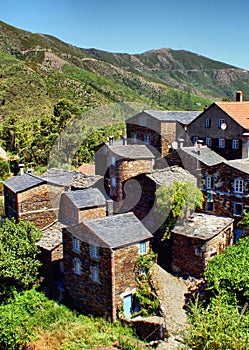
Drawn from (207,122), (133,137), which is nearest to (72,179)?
(133,137)

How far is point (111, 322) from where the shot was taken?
2208 centimetres

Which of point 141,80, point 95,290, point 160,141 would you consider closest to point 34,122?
point 160,141

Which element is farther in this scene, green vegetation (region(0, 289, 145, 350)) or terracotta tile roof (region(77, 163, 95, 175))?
terracotta tile roof (region(77, 163, 95, 175))

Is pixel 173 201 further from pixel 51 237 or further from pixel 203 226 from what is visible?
pixel 51 237

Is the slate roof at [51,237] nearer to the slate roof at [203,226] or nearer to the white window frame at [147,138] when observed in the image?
the slate roof at [203,226]

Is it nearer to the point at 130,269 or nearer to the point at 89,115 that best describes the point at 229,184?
the point at 130,269

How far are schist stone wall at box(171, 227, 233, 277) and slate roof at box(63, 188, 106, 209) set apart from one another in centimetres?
530

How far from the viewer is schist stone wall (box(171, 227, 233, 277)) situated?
78.7 ft

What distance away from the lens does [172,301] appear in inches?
882

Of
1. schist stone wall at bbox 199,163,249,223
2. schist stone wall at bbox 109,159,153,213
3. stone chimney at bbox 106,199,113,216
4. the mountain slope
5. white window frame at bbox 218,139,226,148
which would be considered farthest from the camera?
the mountain slope

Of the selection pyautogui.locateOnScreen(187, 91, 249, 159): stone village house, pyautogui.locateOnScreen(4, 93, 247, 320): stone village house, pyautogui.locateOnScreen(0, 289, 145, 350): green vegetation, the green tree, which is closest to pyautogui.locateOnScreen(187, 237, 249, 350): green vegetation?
pyautogui.locateOnScreen(4, 93, 247, 320): stone village house

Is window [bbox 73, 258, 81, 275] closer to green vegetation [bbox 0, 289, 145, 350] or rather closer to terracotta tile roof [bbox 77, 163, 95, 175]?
green vegetation [bbox 0, 289, 145, 350]

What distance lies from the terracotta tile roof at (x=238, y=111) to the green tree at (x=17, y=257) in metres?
18.5

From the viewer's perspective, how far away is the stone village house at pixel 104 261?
21703 mm
